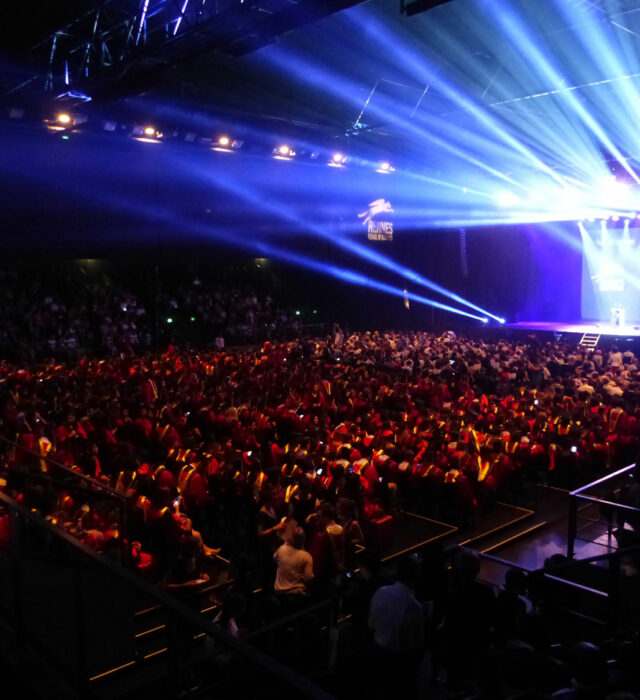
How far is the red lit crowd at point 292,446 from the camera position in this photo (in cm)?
639

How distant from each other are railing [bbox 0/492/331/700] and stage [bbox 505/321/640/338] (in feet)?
56.8


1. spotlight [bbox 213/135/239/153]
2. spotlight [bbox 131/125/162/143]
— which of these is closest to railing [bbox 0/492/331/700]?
spotlight [bbox 131/125/162/143]

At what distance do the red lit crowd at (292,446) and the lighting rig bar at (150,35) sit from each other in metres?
5.00

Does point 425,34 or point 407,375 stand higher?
point 425,34

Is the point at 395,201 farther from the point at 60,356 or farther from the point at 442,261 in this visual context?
the point at 60,356

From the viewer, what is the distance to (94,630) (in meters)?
4.04

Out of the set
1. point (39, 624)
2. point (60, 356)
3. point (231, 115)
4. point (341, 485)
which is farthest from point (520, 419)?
point (60, 356)

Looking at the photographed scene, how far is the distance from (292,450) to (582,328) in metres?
15.7

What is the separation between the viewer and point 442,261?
26.2 meters

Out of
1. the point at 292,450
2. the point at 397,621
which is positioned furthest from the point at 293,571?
the point at 292,450

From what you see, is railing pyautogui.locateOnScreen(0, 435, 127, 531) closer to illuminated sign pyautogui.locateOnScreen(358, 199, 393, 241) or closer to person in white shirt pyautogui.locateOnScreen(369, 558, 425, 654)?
person in white shirt pyautogui.locateOnScreen(369, 558, 425, 654)

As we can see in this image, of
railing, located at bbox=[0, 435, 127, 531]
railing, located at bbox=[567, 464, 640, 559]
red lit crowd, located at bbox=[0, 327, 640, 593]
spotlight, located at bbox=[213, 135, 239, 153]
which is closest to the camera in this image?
railing, located at bbox=[0, 435, 127, 531]

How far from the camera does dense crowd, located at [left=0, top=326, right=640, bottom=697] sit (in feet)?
20.2

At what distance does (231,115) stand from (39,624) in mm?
16061
